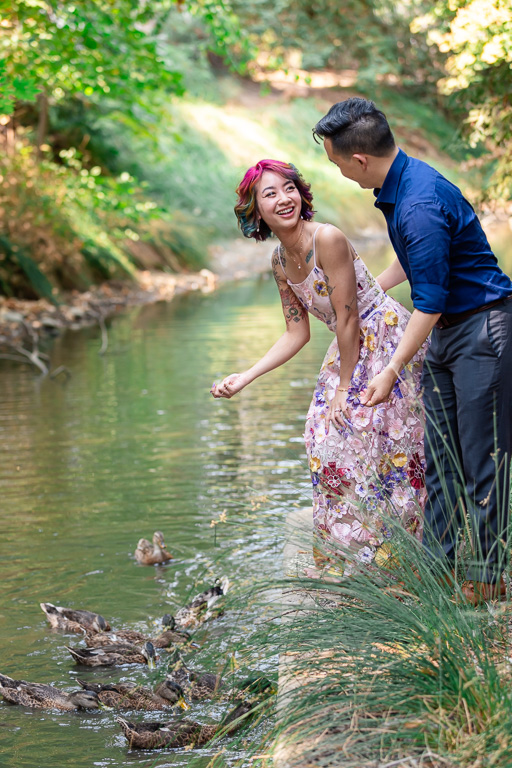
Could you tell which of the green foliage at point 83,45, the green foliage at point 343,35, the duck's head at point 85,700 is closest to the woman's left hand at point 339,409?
the duck's head at point 85,700

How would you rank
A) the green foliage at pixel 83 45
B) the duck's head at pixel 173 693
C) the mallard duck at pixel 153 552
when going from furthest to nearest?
1. the green foliage at pixel 83 45
2. the mallard duck at pixel 153 552
3. the duck's head at pixel 173 693

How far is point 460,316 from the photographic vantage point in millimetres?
3896

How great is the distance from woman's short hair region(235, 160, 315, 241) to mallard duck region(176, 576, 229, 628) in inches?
71.3

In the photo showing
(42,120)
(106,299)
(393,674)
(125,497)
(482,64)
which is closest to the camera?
(393,674)

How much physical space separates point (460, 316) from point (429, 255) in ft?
1.13

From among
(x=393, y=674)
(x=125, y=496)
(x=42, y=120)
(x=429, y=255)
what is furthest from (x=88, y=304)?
(x=393, y=674)

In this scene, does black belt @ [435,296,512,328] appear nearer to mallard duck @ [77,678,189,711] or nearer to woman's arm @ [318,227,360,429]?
woman's arm @ [318,227,360,429]

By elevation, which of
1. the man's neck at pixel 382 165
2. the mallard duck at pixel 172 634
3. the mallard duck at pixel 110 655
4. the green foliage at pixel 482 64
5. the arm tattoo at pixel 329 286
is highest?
the green foliage at pixel 482 64

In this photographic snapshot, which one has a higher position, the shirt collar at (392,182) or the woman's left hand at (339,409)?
the shirt collar at (392,182)

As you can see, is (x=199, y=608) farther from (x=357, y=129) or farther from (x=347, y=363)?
(x=357, y=129)

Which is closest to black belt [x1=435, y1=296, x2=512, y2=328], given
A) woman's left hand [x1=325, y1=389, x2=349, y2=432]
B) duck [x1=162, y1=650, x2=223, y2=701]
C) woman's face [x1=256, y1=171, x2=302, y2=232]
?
woman's left hand [x1=325, y1=389, x2=349, y2=432]

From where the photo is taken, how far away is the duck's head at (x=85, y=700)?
436cm

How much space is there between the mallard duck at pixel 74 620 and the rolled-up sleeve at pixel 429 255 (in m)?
2.48

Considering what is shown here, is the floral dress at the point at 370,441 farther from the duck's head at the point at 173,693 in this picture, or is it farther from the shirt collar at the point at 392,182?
the duck's head at the point at 173,693
